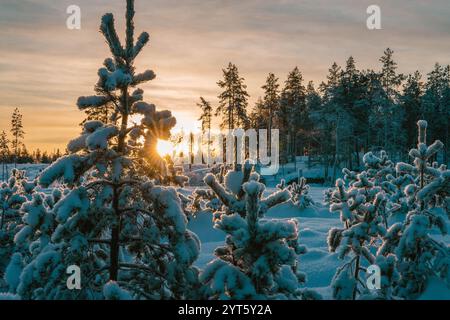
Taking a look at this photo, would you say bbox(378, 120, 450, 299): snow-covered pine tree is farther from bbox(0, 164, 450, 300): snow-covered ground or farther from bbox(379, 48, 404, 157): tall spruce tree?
bbox(379, 48, 404, 157): tall spruce tree

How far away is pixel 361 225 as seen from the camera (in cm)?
894

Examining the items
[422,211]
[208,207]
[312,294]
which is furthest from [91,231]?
[208,207]

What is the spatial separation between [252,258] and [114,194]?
2640 millimetres

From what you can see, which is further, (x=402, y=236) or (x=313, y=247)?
(x=313, y=247)

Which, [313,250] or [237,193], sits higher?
[237,193]

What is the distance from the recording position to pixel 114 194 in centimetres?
733

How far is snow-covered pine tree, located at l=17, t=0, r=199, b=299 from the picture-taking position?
6.70 metres

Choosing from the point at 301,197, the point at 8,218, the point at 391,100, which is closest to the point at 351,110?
the point at 391,100

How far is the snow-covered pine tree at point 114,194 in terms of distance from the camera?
6.70 metres

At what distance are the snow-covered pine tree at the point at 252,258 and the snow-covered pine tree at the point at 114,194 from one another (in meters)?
0.82

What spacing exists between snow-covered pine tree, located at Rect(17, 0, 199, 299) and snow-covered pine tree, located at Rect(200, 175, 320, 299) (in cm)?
82

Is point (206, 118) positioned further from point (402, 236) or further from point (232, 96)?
point (402, 236)

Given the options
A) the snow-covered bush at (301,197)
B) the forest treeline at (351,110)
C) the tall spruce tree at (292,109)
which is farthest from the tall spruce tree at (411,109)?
the snow-covered bush at (301,197)

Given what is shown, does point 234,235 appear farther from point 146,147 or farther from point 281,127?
point 281,127
